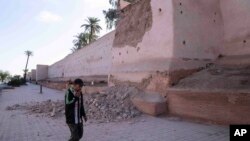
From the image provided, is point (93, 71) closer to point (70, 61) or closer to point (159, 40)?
point (70, 61)

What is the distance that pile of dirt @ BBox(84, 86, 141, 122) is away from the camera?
9.19m

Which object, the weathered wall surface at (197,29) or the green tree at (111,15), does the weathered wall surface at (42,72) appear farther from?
the weathered wall surface at (197,29)

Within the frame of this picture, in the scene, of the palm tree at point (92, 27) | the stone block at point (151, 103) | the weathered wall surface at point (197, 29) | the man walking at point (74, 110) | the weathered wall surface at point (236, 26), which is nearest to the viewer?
the man walking at point (74, 110)

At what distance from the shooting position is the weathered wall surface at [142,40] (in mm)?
10086

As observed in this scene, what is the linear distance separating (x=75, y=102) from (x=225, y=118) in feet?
13.2

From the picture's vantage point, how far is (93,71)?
874 inches

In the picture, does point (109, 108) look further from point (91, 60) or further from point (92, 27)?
point (92, 27)

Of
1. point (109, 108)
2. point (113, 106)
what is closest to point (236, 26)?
point (113, 106)

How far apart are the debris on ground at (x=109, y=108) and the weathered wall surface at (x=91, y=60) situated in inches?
296

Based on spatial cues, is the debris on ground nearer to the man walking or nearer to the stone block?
the stone block

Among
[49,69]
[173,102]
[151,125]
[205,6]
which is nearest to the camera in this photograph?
[151,125]

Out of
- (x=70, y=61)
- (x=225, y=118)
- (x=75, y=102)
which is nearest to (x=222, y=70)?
(x=225, y=118)

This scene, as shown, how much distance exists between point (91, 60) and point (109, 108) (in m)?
13.2

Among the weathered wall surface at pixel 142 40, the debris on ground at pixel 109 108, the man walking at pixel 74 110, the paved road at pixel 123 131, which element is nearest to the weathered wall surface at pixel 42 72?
the weathered wall surface at pixel 142 40
